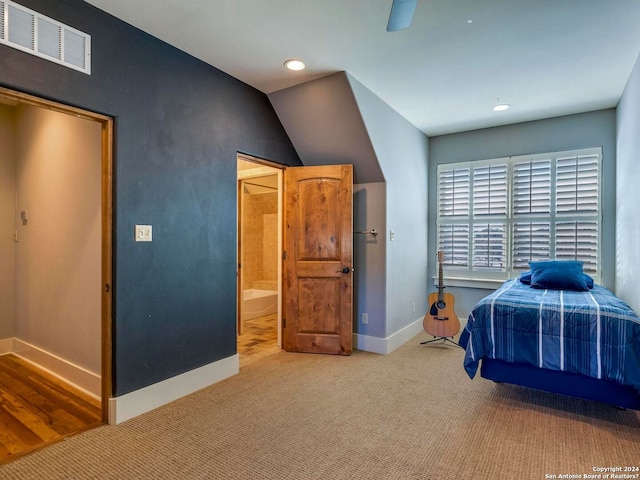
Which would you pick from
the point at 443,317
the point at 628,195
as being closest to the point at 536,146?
the point at 628,195

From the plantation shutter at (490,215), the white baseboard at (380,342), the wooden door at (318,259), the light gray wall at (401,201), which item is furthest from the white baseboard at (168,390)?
the plantation shutter at (490,215)

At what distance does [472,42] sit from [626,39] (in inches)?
43.8

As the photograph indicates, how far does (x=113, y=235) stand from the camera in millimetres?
2484

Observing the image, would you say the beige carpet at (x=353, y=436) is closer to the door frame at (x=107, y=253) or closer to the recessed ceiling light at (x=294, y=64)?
the door frame at (x=107, y=253)

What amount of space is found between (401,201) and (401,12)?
2704 millimetres

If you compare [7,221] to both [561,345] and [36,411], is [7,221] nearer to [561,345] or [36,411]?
[36,411]

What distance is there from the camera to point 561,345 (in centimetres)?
258

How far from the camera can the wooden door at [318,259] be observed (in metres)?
3.90

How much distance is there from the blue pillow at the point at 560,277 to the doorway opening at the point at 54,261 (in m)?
3.86

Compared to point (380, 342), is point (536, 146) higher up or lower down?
higher up

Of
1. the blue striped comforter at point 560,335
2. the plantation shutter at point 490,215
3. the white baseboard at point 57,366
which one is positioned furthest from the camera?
the plantation shutter at point 490,215

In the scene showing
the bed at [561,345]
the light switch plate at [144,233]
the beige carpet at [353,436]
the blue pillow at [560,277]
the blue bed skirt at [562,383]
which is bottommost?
the beige carpet at [353,436]

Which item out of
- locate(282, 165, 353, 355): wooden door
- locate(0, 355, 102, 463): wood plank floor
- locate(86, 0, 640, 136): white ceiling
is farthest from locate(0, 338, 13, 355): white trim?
locate(86, 0, 640, 136): white ceiling

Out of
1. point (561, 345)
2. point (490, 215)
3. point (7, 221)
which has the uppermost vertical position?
point (490, 215)
